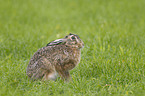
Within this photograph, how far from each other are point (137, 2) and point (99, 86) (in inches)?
375

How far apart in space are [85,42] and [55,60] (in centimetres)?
243

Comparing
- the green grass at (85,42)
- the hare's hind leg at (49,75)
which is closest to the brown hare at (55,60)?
the hare's hind leg at (49,75)

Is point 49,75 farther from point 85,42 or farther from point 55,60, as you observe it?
point 85,42

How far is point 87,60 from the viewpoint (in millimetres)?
6004

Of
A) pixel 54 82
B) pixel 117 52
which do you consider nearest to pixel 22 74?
pixel 54 82

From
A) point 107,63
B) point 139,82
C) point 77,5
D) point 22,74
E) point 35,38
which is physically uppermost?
point 77,5

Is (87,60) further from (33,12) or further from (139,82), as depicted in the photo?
(33,12)

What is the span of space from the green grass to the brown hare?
181 mm

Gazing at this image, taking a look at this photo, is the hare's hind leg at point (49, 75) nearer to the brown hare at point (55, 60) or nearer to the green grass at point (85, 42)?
the brown hare at point (55, 60)

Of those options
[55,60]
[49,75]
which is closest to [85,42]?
[55,60]

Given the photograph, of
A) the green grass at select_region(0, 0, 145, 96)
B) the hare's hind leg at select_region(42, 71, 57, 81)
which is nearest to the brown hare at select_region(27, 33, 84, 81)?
the hare's hind leg at select_region(42, 71, 57, 81)

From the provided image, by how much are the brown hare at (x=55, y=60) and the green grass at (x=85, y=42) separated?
181mm

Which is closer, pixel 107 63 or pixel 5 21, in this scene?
pixel 107 63

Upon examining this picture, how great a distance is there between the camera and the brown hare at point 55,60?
464cm
